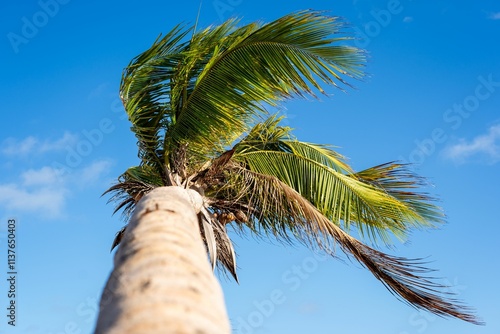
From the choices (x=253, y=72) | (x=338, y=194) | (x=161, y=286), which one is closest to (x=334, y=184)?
(x=338, y=194)

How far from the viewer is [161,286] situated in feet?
10.5

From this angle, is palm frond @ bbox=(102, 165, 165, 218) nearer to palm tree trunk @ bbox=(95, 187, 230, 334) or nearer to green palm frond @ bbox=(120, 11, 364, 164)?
green palm frond @ bbox=(120, 11, 364, 164)

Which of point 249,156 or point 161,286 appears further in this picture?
point 249,156

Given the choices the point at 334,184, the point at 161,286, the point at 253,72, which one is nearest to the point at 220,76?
the point at 253,72

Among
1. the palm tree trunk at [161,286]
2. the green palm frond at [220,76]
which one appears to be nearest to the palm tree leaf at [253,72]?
the green palm frond at [220,76]

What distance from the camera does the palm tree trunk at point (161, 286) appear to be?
2922mm

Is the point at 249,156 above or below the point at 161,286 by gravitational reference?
above

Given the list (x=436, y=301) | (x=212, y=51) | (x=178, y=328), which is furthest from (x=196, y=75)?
(x=178, y=328)

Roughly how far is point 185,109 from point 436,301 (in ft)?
12.7

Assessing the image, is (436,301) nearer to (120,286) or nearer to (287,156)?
(287,156)

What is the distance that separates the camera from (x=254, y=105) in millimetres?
7676

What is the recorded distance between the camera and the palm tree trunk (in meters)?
2.92

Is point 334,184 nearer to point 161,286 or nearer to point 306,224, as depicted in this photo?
point 306,224

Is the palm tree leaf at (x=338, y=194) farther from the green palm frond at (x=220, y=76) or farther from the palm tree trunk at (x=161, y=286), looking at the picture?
the palm tree trunk at (x=161, y=286)
